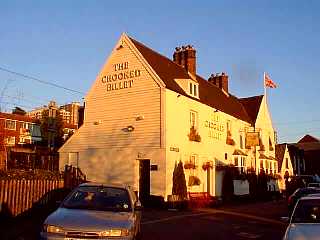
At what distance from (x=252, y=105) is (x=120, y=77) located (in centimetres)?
1926

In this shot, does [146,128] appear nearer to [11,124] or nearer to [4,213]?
[4,213]

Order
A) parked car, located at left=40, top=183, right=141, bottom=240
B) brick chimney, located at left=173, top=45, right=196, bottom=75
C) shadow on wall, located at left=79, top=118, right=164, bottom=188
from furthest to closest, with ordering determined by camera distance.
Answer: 1. brick chimney, located at left=173, top=45, right=196, bottom=75
2. shadow on wall, located at left=79, top=118, right=164, bottom=188
3. parked car, located at left=40, top=183, right=141, bottom=240

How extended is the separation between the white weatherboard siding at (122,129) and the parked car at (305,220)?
668 inches

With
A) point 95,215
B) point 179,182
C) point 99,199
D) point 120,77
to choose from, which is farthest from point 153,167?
point 95,215

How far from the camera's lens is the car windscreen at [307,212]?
972 cm

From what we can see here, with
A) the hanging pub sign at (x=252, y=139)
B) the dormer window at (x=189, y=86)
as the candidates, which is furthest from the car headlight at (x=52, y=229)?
the hanging pub sign at (x=252, y=139)

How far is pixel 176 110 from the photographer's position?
2873 cm

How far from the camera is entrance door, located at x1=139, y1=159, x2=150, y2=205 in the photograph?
28031 mm

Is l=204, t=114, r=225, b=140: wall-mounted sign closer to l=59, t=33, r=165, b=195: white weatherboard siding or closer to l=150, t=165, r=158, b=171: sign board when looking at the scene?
l=59, t=33, r=165, b=195: white weatherboard siding

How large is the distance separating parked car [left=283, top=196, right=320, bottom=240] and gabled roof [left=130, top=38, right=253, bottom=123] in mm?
18135

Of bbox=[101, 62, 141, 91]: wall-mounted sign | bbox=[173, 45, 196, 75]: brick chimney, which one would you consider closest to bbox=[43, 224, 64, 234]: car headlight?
bbox=[101, 62, 141, 91]: wall-mounted sign

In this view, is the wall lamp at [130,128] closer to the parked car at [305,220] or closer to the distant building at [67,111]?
the parked car at [305,220]

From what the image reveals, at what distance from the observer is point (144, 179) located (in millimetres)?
28344

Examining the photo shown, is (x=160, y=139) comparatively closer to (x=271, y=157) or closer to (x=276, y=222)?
(x=276, y=222)
